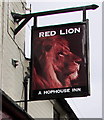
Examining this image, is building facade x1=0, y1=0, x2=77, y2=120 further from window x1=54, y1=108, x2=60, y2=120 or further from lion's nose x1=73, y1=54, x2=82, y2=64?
window x1=54, y1=108, x2=60, y2=120

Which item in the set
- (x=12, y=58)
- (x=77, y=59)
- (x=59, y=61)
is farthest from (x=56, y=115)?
(x=77, y=59)

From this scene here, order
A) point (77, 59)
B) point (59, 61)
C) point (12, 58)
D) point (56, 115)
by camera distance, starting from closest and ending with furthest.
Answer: point (77, 59), point (59, 61), point (12, 58), point (56, 115)

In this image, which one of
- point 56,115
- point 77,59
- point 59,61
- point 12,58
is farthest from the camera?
point 56,115

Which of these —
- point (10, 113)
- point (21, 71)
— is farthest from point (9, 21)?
point (10, 113)

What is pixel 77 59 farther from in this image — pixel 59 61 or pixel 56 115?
pixel 56 115

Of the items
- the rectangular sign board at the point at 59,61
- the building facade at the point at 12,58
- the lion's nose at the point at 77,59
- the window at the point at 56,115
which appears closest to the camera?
the rectangular sign board at the point at 59,61

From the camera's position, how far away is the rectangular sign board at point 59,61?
13078 mm

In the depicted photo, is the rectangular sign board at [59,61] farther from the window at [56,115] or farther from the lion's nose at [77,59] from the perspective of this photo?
the window at [56,115]

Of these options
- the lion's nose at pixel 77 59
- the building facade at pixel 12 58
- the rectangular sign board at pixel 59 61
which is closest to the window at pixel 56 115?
the building facade at pixel 12 58

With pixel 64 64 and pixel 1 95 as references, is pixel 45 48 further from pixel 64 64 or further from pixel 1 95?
pixel 1 95

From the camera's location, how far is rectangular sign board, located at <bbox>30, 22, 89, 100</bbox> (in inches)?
515

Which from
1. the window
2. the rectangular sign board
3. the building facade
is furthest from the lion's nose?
the window

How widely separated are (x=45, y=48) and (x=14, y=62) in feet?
4.19

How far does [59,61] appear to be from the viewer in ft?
44.2
